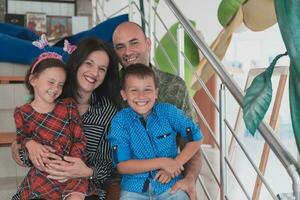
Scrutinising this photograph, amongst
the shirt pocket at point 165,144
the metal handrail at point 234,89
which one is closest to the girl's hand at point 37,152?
the shirt pocket at point 165,144

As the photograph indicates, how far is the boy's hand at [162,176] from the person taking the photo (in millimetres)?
1375

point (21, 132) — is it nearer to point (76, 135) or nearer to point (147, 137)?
point (76, 135)

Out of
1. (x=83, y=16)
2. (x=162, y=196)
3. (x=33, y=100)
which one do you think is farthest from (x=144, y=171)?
(x=83, y=16)

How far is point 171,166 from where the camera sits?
1.37m

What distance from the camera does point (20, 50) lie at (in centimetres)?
233

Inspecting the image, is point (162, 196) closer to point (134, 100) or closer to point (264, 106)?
point (134, 100)

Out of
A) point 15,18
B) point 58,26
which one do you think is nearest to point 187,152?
point 58,26

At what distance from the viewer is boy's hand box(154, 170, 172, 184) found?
4.51 feet

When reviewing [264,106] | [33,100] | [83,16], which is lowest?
[33,100]

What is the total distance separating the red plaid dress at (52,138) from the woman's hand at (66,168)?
3 cm

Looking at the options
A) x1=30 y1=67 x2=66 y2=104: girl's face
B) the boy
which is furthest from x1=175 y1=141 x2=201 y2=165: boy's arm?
x1=30 y1=67 x2=66 y2=104: girl's face

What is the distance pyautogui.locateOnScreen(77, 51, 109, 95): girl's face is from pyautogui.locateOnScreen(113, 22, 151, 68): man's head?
0.76 ft

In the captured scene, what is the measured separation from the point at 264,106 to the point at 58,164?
817 millimetres

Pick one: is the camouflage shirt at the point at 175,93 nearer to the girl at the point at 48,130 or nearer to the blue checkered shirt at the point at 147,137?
the blue checkered shirt at the point at 147,137
